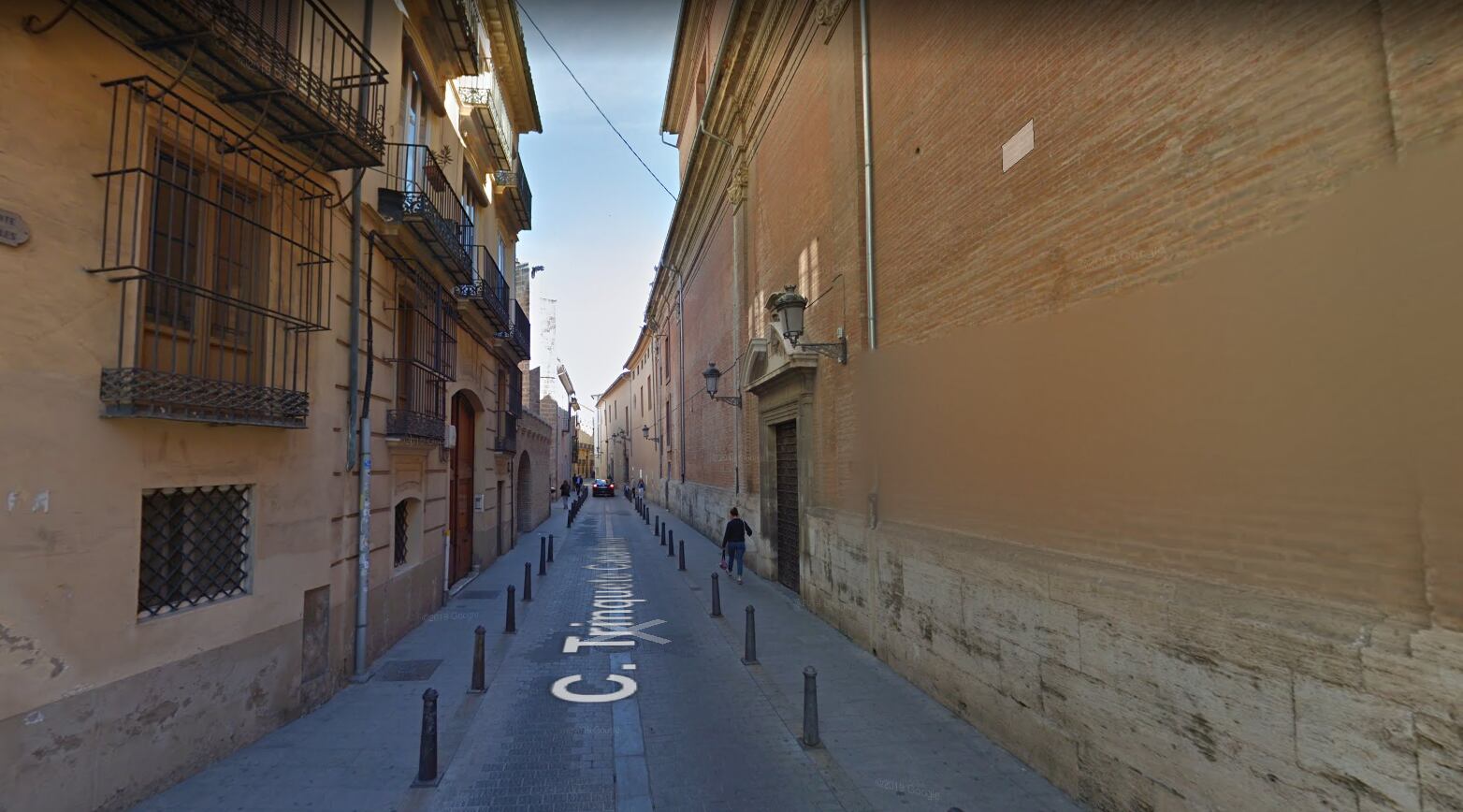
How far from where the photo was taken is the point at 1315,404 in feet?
11.8

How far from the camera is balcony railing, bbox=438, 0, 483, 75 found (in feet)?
35.8

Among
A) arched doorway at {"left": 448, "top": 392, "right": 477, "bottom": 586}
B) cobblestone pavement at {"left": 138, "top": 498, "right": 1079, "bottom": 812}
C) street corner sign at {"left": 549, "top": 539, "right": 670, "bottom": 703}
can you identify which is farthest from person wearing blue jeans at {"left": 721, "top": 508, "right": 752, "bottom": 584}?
arched doorway at {"left": 448, "top": 392, "right": 477, "bottom": 586}

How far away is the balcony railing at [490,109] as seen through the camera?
13.9m

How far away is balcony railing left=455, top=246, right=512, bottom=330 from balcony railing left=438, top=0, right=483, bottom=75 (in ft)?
10.9

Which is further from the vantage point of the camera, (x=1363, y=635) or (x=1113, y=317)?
(x=1113, y=317)

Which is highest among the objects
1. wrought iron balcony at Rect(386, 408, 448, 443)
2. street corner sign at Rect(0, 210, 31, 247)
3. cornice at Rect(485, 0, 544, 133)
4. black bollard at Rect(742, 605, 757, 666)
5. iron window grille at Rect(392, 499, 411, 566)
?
cornice at Rect(485, 0, 544, 133)

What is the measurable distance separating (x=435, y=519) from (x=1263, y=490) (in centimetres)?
1123

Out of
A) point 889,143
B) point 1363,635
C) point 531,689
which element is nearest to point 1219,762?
point 1363,635

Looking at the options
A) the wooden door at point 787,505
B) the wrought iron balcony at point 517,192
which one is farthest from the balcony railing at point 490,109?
the wooden door at point 787,505

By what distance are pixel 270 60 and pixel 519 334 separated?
1416 centimetres

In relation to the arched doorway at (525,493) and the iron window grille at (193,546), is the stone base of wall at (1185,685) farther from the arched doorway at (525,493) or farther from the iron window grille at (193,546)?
the arched doorway at (525,493)

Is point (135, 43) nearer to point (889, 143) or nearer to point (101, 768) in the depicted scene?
point (101, 768)

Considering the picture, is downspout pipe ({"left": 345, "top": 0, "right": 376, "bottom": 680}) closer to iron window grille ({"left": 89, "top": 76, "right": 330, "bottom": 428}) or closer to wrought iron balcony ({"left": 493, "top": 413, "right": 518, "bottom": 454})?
iron window grille ({"left": 89, "top": 76, "right": 330, "bottom": 428})

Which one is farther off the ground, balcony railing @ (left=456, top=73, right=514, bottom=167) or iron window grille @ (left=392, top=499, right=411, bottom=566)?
balcony railing @ (left=456, top=73, right=514, bottom=167)
